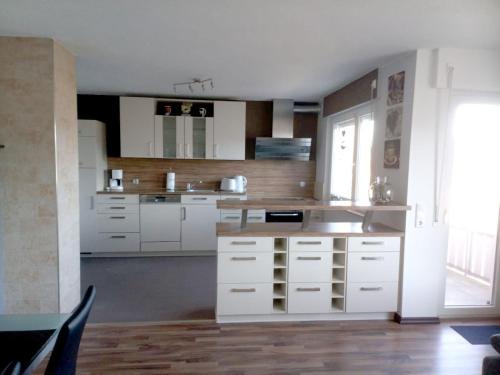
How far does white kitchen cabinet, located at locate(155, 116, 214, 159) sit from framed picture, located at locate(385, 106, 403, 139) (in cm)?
271

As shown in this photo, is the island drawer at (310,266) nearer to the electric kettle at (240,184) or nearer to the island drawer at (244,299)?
the island drawer at (244,299)

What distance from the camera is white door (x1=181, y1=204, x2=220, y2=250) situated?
16.0 ft

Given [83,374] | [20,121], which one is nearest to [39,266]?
[83,374]

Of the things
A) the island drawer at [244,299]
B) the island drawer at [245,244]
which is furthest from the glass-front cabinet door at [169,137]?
the island drawer at [244,299]

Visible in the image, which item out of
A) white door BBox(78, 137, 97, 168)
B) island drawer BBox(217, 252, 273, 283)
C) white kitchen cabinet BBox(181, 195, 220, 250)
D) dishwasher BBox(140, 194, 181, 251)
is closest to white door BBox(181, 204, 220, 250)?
white kitchen cabinet BBox(181, 195, 220, 250)

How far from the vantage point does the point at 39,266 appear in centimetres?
272

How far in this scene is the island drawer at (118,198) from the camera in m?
4.67

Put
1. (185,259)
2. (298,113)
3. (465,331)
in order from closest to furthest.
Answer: (465,331), (185,259), (298,113)

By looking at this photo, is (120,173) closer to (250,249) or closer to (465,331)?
(250,249)

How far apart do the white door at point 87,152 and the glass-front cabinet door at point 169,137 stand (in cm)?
87

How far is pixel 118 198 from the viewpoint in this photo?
4.70 m

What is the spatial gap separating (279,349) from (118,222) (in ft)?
10.5

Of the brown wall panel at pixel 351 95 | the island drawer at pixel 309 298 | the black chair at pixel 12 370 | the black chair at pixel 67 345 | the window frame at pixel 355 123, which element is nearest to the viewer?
the black chair at pixel 12 370

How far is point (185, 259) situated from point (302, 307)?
93.2 inches
